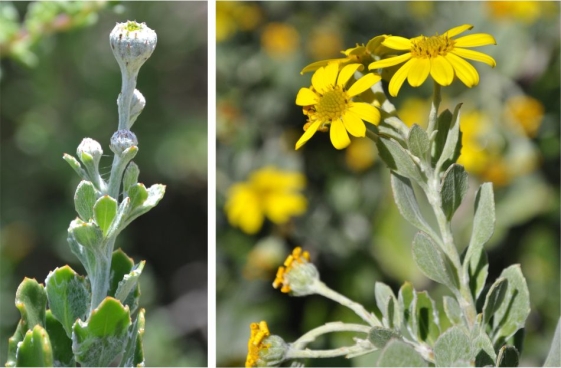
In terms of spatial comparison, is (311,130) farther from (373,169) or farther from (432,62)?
(373,169)

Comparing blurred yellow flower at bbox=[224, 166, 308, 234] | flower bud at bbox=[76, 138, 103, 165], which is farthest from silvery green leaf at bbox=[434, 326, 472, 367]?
blurred yellow flower at bbox=[224, 166, 308, 234]

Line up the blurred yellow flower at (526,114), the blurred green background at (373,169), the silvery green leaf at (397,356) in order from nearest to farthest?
the silvery green leaf at (397,356)
the blurred green background at (373,169)
the blurred yellow flower at (526,114)

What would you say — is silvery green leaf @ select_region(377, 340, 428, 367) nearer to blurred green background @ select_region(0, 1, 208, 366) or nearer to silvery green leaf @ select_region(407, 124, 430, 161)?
silvery green leaf @ select_region(407, 124, 430, 161)

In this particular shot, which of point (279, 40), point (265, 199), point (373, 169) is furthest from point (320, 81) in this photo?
point (279, 40)

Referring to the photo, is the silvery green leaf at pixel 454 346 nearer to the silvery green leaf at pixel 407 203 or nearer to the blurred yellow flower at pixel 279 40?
the silvery green leaf at pixel 407 203

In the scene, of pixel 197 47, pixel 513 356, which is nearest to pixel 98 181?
pixel 513 356

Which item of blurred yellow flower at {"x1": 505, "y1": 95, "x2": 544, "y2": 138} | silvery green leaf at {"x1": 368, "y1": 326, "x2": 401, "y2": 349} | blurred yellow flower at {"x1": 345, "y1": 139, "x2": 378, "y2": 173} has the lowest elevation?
silvery green leaf at {"x1": 368, "y1": 326, "x2": 401, "y2": 349}

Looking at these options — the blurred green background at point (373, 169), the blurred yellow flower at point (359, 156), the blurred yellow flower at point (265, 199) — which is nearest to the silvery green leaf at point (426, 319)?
the blurred green background at point (373, 169)
